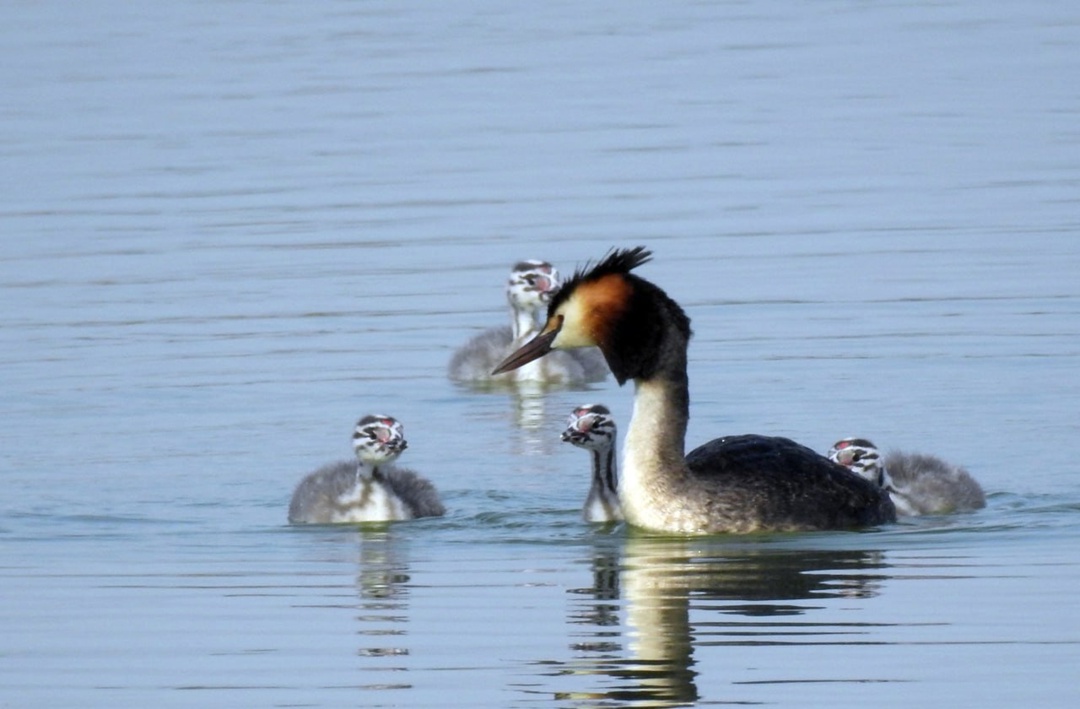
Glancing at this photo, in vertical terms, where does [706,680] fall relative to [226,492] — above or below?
below

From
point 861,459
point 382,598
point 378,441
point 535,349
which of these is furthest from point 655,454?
point 382,598

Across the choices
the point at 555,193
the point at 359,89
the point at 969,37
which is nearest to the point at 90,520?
the point at 555,193

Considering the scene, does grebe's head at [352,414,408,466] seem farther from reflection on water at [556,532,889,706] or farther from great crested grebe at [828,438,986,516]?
great crested grebe at [828,438,986,516]

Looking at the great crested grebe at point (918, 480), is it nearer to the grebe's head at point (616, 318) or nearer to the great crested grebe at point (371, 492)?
the grebe's head at point (616, 318)

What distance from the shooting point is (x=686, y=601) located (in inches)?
476

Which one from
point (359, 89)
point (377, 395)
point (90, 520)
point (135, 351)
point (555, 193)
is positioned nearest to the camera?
point (90, 520)

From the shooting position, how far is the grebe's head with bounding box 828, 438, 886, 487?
14750mm

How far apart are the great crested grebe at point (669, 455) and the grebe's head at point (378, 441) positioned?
1.16m

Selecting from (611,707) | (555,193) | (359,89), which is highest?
(359,89)

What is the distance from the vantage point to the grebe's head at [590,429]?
48.7 ft

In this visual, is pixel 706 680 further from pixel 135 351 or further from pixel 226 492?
pixel 135 351

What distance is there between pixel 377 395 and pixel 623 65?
18.7m

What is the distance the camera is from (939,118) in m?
29.7

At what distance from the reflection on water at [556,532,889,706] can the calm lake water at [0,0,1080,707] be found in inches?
1.3
